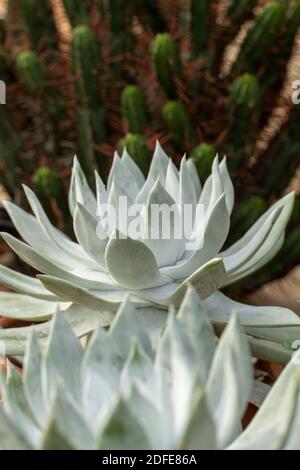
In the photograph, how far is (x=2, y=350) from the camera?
0.59 meters

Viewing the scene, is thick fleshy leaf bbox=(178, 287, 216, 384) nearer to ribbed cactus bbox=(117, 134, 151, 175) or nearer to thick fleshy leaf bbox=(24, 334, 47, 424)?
thick fleshy leaf bbox=(24, 334, 47, 424)

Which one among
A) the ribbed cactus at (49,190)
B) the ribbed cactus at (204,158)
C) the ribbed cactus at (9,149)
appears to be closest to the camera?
the ribbed cactus at (204,158)

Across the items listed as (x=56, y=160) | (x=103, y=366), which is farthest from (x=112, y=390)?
(x=56, y=160)

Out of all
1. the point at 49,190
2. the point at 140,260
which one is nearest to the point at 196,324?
the point at 140,260

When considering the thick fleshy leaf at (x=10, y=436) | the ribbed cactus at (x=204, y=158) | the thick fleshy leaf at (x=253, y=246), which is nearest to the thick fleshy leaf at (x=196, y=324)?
the thick fleshy leaf at (x=10, y=436)

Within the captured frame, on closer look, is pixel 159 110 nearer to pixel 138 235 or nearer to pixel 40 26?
pixel 40 26

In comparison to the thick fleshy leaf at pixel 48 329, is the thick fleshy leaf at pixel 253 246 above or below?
above

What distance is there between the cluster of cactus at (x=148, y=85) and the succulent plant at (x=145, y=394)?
86 centimetres

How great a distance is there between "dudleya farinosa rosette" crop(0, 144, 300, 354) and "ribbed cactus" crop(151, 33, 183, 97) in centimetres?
61

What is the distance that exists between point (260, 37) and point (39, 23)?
1.44ft

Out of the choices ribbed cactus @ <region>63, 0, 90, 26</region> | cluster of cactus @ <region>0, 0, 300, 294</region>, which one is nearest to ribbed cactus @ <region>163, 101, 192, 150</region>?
cluster of cactus @ <region>0, 0, 300, 294</region>

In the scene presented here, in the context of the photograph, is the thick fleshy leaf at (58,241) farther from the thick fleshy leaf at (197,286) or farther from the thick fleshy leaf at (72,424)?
the thick fleshy leaf at (72,424)

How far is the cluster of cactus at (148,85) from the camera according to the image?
1294 mm

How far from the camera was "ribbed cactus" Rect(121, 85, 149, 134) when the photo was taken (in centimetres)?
125
